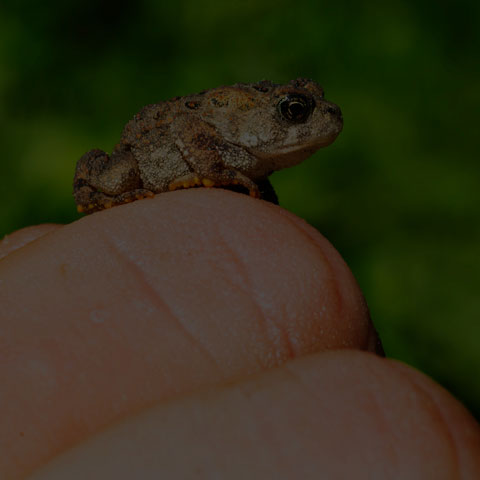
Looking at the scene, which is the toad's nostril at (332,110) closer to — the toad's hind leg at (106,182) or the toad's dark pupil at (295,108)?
the toad's dark pupil at (295,108)

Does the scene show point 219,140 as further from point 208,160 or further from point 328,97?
point 328,97

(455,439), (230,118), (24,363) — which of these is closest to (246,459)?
(455,439)

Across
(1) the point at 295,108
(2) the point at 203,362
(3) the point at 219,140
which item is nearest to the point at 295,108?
(1) the point at 295,108

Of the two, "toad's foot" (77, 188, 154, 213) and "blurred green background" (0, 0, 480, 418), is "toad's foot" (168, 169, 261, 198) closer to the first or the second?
"toad's foot" (77, 188, 154, 213)

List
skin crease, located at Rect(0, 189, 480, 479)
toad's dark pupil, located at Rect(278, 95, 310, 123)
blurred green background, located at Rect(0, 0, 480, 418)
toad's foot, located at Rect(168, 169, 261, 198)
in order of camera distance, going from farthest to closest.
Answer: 1. blurred green background, located at Rect(0, 0, 480, 418)
2. toad's dark pupil, located at Rect(278, 95, 310, 123)
3. toad's foot, located at Rect(168, 169, 261, 198)
4. skin crease, located at Rect(0, 189, 480, 479)

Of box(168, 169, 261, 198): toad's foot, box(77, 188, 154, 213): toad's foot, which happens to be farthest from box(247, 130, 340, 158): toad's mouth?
box(77, 188, 154, 213): toad's foot

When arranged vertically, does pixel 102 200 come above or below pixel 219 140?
below

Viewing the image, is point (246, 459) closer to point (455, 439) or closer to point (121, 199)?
point (455, 439)
